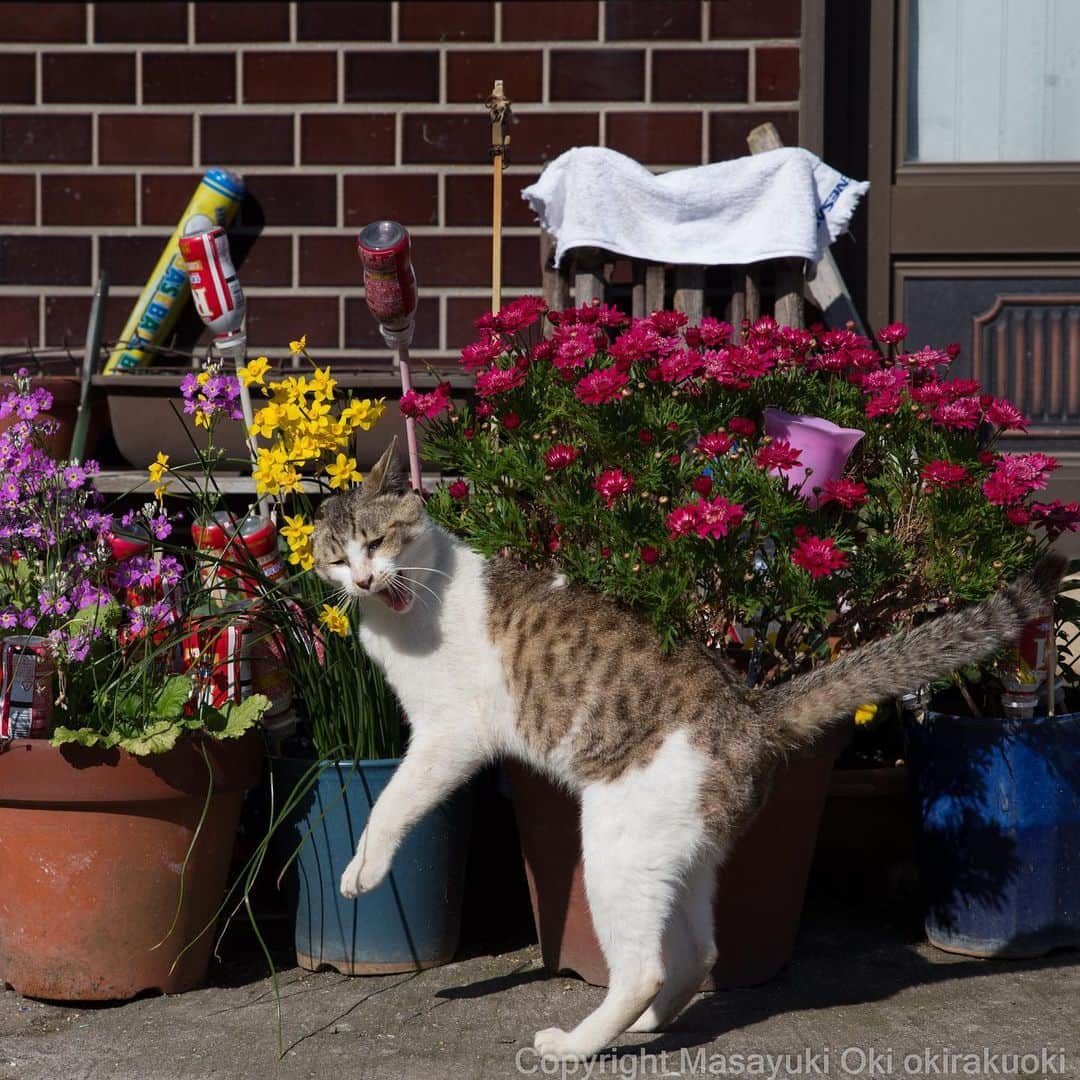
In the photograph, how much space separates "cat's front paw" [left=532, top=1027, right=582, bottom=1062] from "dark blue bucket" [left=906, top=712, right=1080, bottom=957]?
111cm

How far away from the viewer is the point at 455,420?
3227 millimetres

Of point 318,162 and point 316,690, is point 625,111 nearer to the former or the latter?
point 318,162

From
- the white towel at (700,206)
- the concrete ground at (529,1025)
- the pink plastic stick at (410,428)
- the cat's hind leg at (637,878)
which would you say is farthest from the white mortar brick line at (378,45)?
the concrete ground at (529,1025)

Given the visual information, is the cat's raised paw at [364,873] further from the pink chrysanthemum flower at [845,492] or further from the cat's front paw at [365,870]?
the pink chrysanthemum flower at [845,492]

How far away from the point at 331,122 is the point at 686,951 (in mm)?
3427

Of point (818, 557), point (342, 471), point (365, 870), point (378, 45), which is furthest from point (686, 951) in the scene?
point (378, 45)

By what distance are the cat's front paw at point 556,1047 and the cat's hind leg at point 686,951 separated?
0.63ft

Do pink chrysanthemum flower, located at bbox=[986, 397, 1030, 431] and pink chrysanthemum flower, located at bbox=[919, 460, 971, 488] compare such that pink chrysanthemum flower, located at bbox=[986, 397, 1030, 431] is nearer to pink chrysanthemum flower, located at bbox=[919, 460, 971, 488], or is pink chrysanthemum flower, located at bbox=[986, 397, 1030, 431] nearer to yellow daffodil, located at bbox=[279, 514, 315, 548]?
pink chrysanthemum flower, located at bbox=[919, 460, 971, 488]

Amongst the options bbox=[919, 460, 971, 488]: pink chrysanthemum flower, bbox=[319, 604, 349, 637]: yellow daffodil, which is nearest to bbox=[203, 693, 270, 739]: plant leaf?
bbox=[319, 604, 349, 637]: yellow daffodil

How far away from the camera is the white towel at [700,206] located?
14.5 feet

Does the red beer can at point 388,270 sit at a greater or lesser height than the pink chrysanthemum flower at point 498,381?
greater

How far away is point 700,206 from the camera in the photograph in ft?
14.9

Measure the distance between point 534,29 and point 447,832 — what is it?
3.10 metres

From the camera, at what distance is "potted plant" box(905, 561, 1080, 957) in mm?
3250
